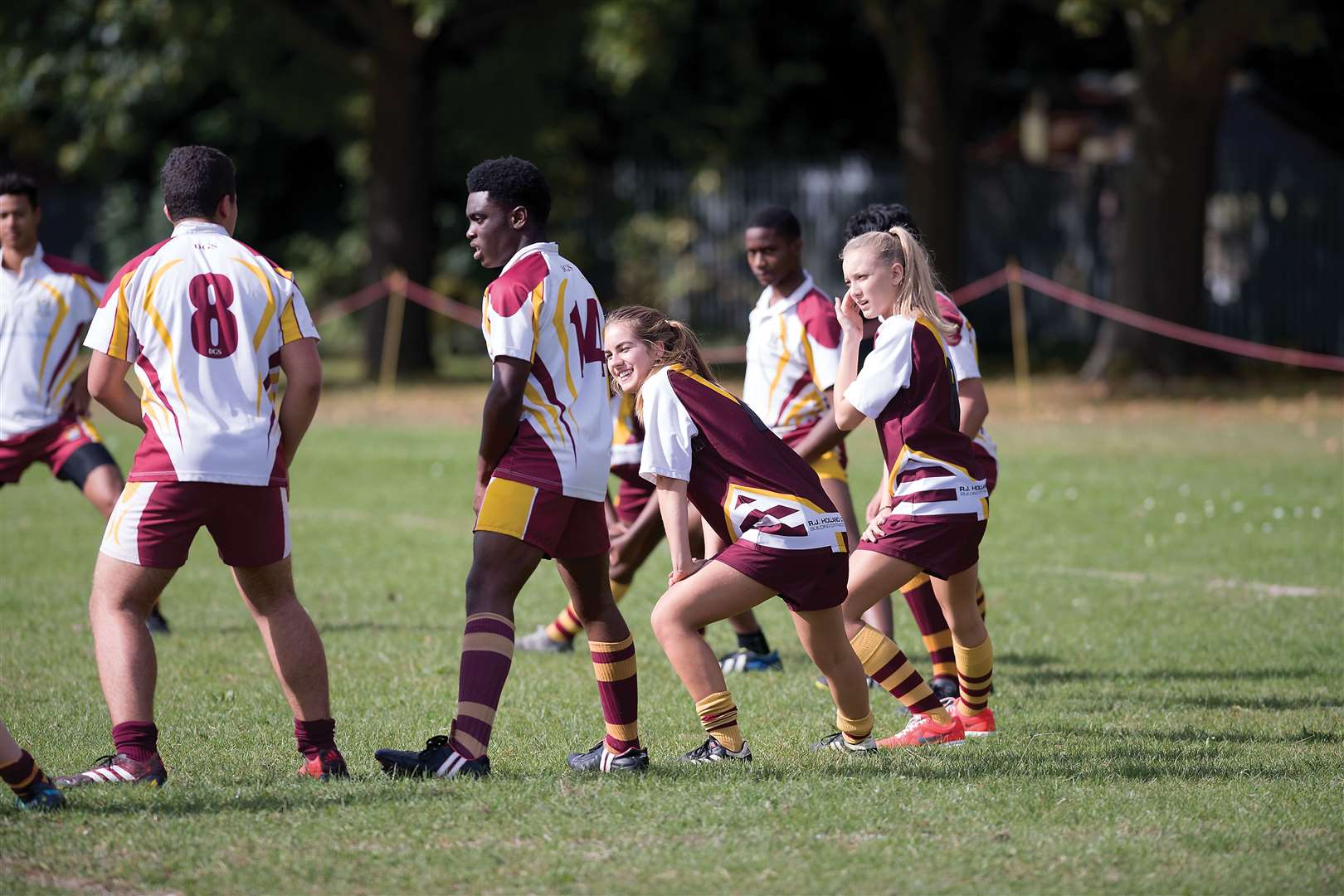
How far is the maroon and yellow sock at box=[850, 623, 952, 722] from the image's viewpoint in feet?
20.4

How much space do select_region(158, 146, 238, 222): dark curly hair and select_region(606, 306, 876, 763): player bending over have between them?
1381mm

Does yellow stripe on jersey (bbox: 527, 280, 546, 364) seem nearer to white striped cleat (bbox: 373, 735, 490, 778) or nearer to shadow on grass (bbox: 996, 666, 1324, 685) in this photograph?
white striped cleat (bbox: 373, 735, 490, 778)

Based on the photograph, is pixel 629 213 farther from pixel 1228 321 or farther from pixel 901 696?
pixel 901 696

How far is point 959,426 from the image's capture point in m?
6.12

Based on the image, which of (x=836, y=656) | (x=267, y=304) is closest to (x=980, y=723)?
(x=836, y=656)

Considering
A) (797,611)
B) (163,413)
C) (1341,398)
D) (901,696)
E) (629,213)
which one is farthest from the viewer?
(629,213)

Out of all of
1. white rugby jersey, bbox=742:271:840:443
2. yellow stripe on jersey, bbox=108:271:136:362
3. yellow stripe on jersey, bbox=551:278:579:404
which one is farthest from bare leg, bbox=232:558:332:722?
white rugby jersey, bbox=742:271:840:443

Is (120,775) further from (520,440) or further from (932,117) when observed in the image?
(932,117)

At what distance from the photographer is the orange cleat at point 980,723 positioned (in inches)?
260

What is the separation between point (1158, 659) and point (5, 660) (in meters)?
5.67

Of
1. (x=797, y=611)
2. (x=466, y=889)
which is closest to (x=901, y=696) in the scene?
(x=797, y=611)

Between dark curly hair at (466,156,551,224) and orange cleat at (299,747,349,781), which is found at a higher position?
dark curly hair at (466,156,551,224)

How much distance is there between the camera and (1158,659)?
827cm

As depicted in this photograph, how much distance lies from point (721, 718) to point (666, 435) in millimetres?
1061
